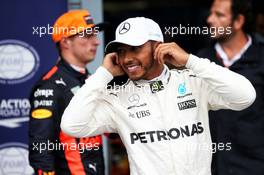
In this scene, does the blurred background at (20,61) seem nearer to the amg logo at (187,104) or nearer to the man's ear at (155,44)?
the man's ear at (155,44)

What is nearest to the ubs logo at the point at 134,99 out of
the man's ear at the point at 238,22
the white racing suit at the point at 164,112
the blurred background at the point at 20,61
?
the white racing suit at the point at 164,112

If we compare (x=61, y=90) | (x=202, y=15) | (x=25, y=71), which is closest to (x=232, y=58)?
(x=61, y=90)

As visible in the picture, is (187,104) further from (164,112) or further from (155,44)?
(155,44)

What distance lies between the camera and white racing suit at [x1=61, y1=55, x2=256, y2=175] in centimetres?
298

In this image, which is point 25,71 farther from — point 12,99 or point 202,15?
point 202,15

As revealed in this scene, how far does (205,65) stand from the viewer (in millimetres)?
3006

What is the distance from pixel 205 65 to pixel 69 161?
3.66ft

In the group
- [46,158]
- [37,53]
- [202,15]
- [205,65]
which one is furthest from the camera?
[202,15]

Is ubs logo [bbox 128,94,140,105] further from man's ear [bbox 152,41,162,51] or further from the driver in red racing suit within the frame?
the driver in red racing suit

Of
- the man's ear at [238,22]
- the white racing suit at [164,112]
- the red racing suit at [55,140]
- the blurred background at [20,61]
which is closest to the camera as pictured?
the white racing suit at [164,112]

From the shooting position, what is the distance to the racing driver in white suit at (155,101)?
2.98 m

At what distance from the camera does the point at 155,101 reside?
3.07 m

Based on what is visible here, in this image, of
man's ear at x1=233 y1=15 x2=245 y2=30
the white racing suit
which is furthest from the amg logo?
man's ear at x1=233 y1=15 x2=245 y2=30

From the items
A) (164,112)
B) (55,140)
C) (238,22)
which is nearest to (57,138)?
(55,140)
